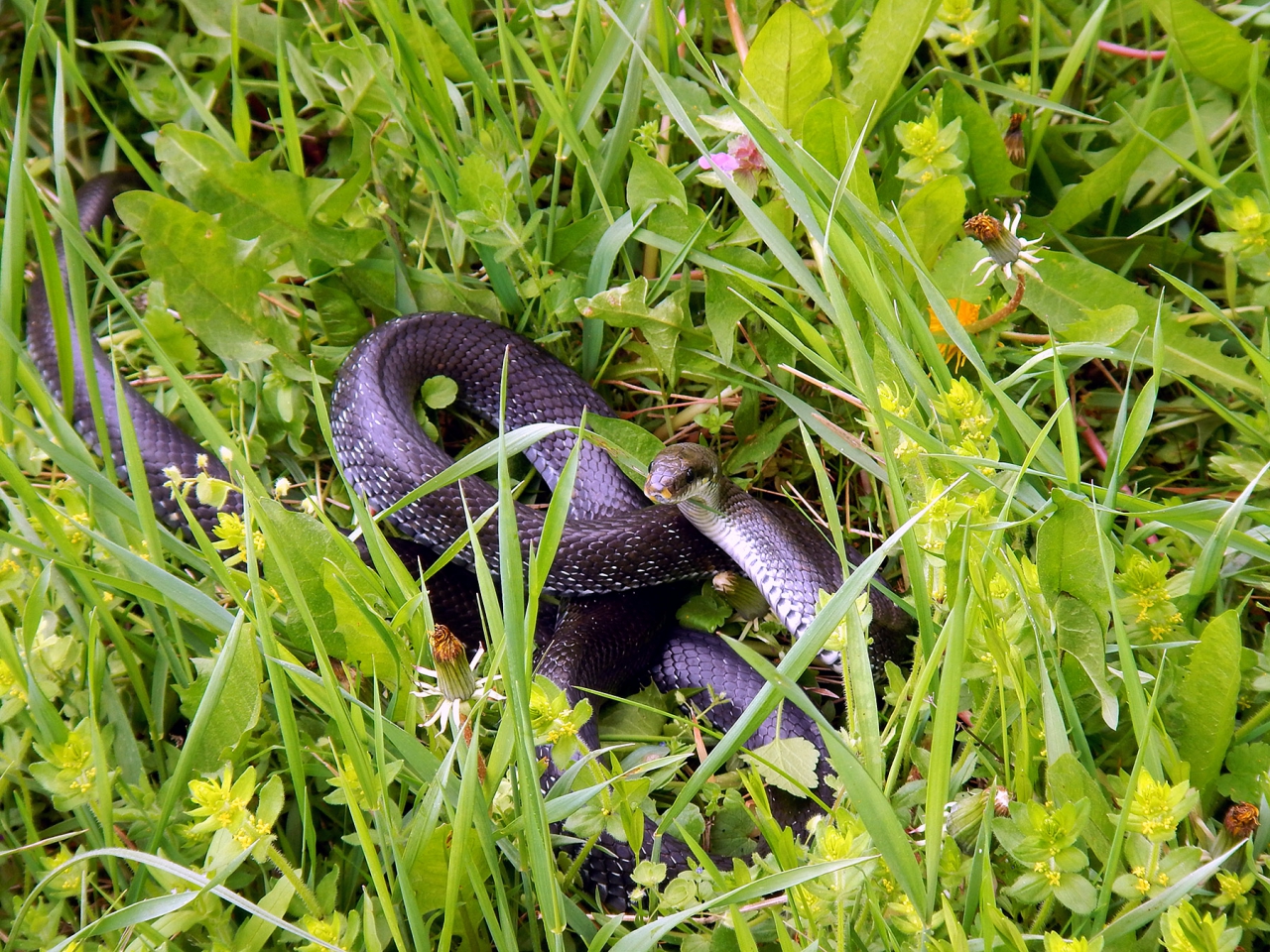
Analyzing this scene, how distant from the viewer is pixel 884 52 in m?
3.07

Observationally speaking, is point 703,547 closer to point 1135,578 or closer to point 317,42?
point 1135,578

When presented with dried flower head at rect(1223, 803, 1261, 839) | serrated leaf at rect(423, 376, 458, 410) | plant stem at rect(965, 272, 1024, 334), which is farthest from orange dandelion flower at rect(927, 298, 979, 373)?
serrated leaf at rect(423, 376, 458, 410)

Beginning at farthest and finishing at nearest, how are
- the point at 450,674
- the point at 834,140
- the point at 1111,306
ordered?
the point at 1111,306 → the point at 834,140 → the point at 450,674

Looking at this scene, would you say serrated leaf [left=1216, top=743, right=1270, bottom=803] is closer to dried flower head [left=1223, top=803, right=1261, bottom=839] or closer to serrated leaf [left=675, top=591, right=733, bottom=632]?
dried flower head [left=1223, top=803, right=1261, bottom=839]

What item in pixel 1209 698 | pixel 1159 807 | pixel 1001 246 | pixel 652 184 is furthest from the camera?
pixel 652 184

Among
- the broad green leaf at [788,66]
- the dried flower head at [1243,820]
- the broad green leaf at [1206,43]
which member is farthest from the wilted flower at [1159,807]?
the broad green leaf at [1206,43]

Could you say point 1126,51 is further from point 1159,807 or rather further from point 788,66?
point 1159,807

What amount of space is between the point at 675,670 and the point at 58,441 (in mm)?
1931

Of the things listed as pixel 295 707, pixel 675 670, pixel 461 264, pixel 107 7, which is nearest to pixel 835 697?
pixel 675 670

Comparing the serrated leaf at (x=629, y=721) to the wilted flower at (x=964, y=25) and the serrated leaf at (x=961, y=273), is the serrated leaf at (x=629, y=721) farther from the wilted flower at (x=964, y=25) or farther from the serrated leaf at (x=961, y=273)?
the wilted flower at (x=964, y=25)

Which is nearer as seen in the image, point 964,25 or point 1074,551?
point 1074,551

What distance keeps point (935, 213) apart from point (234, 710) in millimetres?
2273

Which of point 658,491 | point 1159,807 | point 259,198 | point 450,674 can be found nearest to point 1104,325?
point 658,491

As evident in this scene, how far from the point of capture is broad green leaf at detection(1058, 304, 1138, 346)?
265cm
